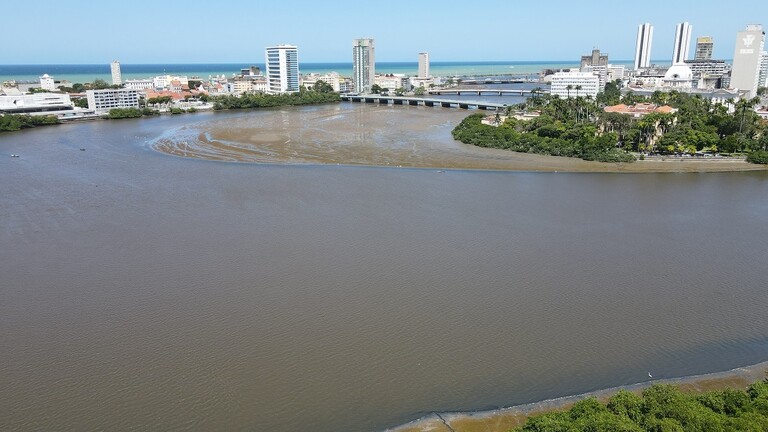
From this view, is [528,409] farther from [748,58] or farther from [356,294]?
[748,58]

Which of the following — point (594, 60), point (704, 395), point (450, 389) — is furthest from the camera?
point (594, 60)

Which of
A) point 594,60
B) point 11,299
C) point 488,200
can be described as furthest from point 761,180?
point 594,60

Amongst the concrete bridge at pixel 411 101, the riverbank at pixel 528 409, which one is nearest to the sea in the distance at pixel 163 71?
the concrete bridge at pixel 411 101

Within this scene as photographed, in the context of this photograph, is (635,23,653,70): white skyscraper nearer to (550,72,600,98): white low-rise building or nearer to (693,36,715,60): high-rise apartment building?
(693,36,715,60): high-rise apartment building

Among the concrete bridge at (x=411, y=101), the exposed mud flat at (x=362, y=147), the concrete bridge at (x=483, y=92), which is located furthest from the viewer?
the concrete bridge at (x=483, y=92)

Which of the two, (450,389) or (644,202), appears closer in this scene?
(450,389)

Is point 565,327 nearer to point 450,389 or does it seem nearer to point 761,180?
point 450,389

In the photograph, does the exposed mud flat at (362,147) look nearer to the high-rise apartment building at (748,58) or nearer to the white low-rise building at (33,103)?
the white low-rise building at (33,103)
